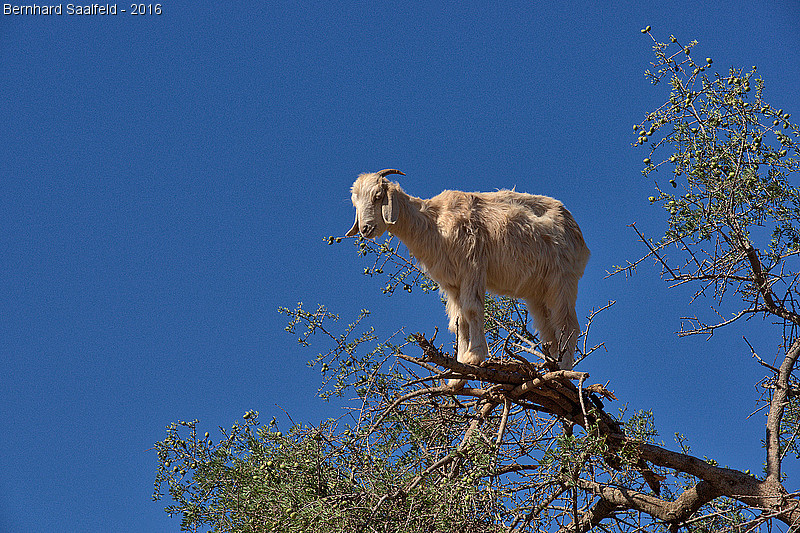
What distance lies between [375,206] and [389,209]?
0.49ft

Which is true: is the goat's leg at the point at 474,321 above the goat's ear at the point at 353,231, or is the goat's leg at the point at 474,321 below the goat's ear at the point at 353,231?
below

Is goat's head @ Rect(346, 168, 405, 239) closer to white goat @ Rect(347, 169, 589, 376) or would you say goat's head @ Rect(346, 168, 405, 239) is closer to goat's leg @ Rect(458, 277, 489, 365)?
white goat @ Rect(347, 169, 589, 376)

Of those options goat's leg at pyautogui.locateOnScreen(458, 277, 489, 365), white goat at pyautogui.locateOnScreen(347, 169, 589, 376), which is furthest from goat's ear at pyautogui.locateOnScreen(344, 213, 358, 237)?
goat's leg at pyautogui.locateOnScreen(458, 277, 489, 365)

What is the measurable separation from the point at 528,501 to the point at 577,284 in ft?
7.78

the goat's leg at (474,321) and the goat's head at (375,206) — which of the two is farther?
the goat's head at (375,206)

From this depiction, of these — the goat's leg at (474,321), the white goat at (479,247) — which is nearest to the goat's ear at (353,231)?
the white goat at (479,247)

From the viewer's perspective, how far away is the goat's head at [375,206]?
7688mm

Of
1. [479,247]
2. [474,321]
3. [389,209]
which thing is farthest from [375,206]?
[474,321]

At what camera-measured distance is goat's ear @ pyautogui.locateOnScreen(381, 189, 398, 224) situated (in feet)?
25.1

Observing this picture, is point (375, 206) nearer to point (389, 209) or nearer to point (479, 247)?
point (389, 209)

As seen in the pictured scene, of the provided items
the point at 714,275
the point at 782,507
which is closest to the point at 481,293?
the point at 714,275

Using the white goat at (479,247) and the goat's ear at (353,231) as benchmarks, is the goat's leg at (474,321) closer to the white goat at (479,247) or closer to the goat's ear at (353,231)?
the white goat at (479,247)

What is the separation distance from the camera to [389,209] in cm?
767

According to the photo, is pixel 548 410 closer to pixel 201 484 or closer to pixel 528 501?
pixel 528 501
